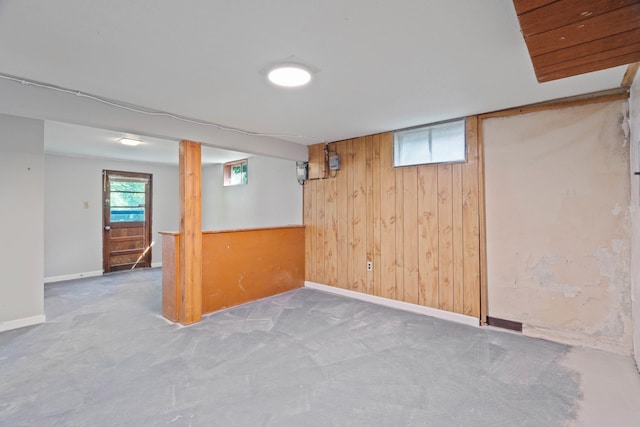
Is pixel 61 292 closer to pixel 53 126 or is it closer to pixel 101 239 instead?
pixel 101 239

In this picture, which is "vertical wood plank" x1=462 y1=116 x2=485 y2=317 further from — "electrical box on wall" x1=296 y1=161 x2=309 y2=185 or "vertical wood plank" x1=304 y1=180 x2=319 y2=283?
"electrical box on wall" x1=296 y1=161 x2=309 y2=185

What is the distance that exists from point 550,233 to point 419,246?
4.11 ft

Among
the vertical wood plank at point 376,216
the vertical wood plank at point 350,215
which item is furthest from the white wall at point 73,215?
the vertical wood plank at point 376,216

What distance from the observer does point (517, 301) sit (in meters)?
2.94

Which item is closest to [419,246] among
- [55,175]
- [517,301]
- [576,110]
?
[517,301]

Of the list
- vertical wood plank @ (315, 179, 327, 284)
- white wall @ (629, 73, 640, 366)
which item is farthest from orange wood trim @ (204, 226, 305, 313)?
white wall @ (629, 73, 640, 366)

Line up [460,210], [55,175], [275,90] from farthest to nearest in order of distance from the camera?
[55,175], [460,210], [275,90]

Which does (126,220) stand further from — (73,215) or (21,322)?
(21,322)

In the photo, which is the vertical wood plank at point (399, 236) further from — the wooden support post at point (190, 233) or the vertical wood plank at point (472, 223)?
the wooden support post at point (190, 233)

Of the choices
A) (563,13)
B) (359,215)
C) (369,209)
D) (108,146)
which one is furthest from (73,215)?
(563,13)

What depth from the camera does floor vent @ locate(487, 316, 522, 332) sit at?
292 cm

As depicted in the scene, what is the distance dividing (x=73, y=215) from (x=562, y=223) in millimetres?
7125

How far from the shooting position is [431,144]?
348cm

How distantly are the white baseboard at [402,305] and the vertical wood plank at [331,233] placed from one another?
15cm
